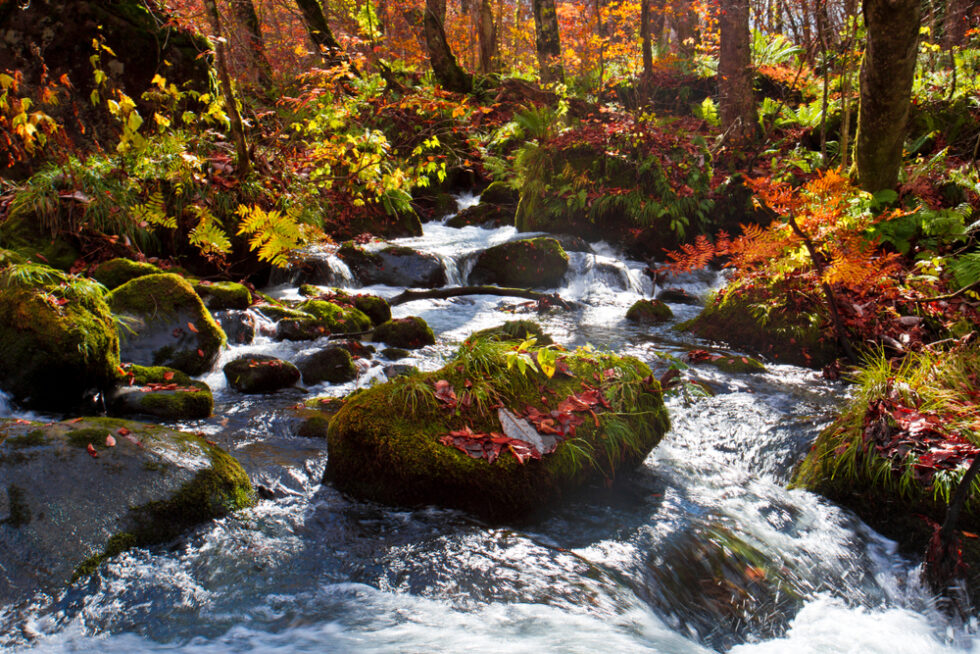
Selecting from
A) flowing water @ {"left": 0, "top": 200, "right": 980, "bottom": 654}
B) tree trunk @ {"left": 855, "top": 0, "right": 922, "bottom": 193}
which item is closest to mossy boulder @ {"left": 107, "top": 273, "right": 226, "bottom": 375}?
flowing water @ {"left": 0, "top": 200, "right": 980, "bottom": 654}

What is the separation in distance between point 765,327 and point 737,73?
7.03 m

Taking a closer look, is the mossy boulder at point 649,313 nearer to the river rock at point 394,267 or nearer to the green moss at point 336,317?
the river rock at point 394,267

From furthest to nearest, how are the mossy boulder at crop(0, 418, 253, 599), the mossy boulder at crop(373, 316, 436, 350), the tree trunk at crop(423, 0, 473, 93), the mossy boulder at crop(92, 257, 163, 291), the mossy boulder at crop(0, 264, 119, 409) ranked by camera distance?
the tree trunk at crop(423, 0, 473, 93) → the mossy boulder at crop(373, 316, 436, 350) → the mossy boulder at crop(92, 257, 163, 291) → the mossy boulder at crop(0, 264, 119, 409) → the mossy boulder at crop(0, 418, 253, 599)

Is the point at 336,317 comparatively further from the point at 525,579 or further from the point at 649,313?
the point at 525,579

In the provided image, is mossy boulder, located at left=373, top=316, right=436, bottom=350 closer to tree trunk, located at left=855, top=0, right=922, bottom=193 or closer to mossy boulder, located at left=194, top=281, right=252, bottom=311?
mossy boulder, located at left=194, top=281, right=252, bottom=311

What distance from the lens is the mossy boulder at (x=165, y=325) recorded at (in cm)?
539

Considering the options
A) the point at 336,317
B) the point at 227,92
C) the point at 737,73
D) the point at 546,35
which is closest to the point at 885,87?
the point at 737,73

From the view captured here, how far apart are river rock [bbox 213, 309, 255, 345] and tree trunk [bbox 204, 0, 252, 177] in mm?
2303

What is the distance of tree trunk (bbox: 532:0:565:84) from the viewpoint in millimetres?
14859

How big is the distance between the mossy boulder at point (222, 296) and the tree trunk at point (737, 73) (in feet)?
31.8

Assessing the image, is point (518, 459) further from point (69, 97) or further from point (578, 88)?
point (578, 88)

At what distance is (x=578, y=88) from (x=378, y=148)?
37.4ft

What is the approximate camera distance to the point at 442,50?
15.8 meters

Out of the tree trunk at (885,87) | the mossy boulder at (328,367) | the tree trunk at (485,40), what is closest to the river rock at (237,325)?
the mossy boulder at (328,367)
